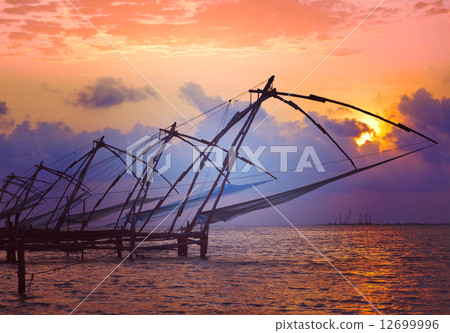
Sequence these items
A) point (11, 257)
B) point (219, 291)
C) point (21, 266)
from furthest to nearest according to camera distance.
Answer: point (11, 257), point (219, 291), point (21, 266)

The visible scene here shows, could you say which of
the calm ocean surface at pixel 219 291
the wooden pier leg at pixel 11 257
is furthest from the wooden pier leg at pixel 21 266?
the wooden pier leg at pixel 11 257

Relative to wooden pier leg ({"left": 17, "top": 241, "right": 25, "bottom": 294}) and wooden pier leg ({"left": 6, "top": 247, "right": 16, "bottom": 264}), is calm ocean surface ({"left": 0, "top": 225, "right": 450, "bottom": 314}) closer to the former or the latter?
wooden pier leg ({"left": 17, "top": 241, "right": 25, "bottom": 294})

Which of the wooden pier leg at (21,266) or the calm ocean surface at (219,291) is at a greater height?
the wooden pier leg at (21,266)

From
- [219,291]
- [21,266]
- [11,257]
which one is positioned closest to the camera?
[21,266]

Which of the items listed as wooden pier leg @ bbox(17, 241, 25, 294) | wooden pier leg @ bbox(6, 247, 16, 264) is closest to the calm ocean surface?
wooden pier leg @ bbox(17, 241, 25, 294)

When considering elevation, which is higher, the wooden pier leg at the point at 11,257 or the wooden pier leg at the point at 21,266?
the wooden pier leg at the point at 21,266

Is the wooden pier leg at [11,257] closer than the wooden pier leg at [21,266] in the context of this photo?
No

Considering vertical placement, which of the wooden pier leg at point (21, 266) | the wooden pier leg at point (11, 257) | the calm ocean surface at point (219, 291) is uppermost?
the wooden pier leg at point (21, 266)

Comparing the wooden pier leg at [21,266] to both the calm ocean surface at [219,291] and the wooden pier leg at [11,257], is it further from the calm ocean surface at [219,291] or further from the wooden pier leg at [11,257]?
the wooden pier leg at [11,257]

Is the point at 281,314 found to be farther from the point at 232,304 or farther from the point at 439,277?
the point at 439,277

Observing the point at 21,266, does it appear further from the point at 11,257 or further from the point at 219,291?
the point at 11,257

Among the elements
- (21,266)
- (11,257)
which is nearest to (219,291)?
(21,266)

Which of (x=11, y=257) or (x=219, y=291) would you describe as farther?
(x=11, y=257)

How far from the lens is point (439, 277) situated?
3047 cm
